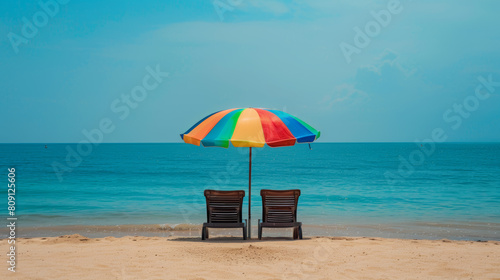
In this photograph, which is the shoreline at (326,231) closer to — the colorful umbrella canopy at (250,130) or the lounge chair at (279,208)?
the lounge chair at (279,208)

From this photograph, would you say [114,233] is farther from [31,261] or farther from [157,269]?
[157,269]

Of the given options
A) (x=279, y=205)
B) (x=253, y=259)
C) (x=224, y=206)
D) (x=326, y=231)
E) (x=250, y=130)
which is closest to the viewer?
(x=253, y=259)

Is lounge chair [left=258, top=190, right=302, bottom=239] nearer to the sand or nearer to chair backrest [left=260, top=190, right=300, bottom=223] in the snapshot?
chair backrest [left=260, top=190, right=300, bottom=223]

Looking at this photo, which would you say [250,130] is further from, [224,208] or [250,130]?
[224,208]

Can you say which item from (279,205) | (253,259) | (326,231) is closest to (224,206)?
(279,205)

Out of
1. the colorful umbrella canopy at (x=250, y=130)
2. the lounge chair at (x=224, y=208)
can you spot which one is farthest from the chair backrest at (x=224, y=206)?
the colorful umbrella canopy at (x=250, y=130)

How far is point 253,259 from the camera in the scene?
6.84 metres

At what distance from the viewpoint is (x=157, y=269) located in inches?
248

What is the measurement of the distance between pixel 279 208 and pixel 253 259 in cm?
194

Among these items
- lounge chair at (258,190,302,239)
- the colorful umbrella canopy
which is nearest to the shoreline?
lounge chair at (258,190,302,239)

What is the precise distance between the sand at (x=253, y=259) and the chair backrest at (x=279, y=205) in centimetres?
45

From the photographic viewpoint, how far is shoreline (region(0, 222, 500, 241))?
1073cm

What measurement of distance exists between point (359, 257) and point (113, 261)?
379cm

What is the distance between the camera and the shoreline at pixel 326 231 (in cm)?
1073
